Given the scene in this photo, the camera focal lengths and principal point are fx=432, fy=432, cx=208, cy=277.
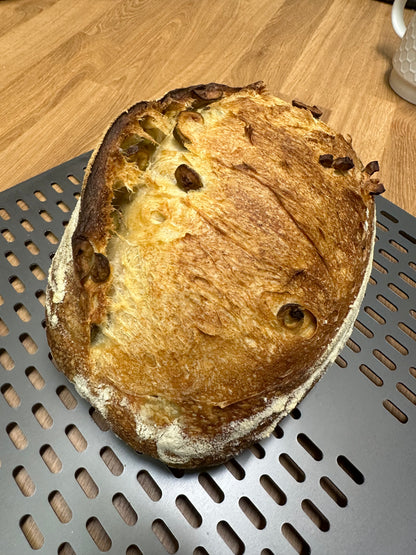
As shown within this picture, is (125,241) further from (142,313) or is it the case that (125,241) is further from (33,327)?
(33,327)

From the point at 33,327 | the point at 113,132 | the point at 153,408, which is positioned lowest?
the point at 33,327

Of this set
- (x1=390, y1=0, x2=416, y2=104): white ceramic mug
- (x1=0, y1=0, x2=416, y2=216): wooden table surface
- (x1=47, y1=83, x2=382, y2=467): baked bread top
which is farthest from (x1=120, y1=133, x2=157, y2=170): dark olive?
(x1=390, y1=0, x2=416, y2=104): white ceramic mug

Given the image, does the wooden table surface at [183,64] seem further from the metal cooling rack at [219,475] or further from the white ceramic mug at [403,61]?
the metal cooling rack at [219,475]

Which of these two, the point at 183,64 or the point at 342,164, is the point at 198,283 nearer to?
the point at 342,164

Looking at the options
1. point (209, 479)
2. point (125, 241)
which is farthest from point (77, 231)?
point (209, 479)

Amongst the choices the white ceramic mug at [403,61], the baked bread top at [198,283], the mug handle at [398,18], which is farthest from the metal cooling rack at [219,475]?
the mug handle at [398,18]

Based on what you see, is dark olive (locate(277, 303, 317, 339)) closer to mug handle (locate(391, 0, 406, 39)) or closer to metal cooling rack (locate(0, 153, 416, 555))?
metal cooling rack (locate(0, 153, 416, 555))
